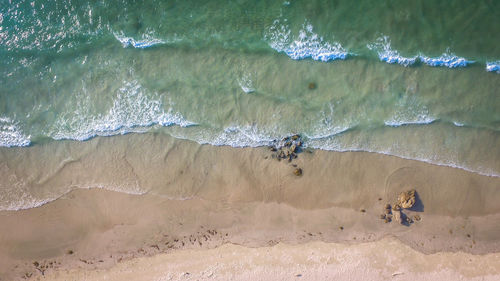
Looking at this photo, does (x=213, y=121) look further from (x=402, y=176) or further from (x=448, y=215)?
(x=448, y=215)

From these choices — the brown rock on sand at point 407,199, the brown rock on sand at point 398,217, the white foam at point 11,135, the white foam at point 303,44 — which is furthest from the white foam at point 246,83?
the white foam at point 11,135

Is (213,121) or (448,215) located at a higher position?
(213,121)

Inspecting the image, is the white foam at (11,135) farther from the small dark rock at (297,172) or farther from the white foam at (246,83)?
the small dark rock at (297,172)

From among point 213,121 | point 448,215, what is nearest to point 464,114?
point 448,215

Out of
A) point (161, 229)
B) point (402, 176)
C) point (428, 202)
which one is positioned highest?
point (402, 176)

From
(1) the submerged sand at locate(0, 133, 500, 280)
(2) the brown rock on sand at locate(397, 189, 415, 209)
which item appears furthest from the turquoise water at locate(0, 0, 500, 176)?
(2) the brown rock on sand at locate(397, 189, 415, 209)

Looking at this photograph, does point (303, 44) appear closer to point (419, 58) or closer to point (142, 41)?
point (419, 58)
